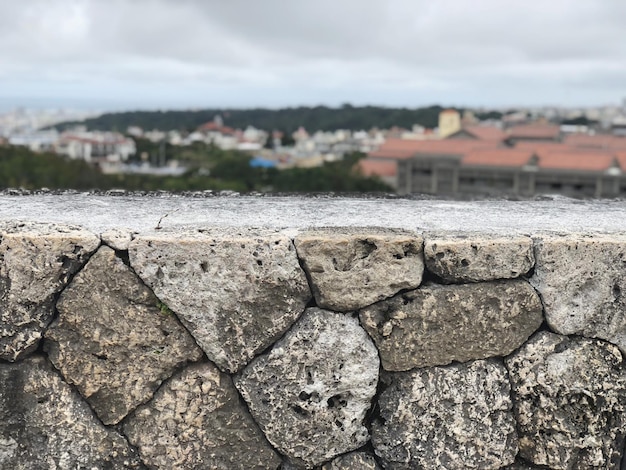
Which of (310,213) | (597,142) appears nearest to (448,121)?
(597,142)

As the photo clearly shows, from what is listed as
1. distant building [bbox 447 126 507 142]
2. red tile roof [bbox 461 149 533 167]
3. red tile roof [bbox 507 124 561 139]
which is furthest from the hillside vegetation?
red tile roof [bbox 507 124 561 139]

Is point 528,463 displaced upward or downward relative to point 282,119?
upward

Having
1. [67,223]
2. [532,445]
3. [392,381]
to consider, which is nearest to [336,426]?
[392,381]

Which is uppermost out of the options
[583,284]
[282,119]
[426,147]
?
[583,284]

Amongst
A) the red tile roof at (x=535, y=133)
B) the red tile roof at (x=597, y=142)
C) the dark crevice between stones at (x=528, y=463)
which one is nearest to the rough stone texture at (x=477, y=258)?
the dark crevice between stones at (x=528, y=463)

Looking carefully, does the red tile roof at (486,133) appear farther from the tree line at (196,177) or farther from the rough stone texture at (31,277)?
the rough stone texture at (31,277)

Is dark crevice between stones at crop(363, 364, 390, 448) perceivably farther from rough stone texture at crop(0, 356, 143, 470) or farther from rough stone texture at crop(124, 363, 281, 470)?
rough stone texture at crop(0, 356, 143, 470)

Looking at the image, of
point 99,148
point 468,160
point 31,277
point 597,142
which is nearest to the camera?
point 31,277

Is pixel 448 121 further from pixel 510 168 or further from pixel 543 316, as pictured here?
pixel 543 316
